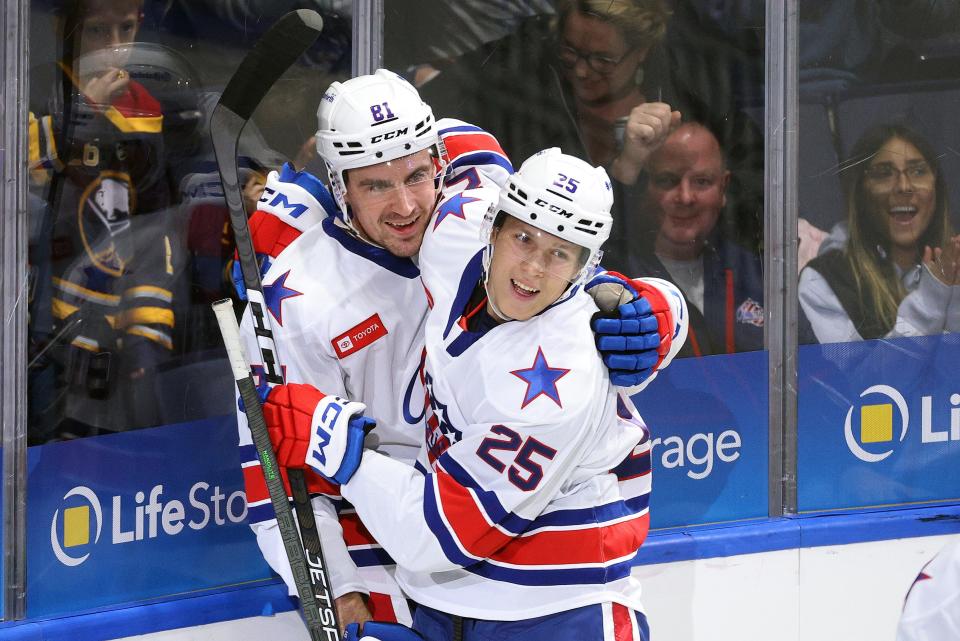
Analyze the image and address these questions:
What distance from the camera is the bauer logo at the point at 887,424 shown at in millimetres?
3447

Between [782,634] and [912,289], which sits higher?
[912,289]

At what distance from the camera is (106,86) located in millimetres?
2508

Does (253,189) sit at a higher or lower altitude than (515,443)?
higher

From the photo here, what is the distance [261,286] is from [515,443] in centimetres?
61

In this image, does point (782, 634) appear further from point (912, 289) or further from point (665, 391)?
point (912, 289)

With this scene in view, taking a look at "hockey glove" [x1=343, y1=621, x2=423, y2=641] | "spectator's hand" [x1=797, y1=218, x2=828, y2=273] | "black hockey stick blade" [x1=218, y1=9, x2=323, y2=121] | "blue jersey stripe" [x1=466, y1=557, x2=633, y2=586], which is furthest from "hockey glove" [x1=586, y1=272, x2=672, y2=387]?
"spectator's hand" [x1=797, y1=218, x2=828, y2=273]

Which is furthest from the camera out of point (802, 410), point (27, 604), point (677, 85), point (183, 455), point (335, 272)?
point (802, 410)

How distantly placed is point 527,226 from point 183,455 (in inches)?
Result: 44.4

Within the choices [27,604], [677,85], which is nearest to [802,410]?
[677,85]

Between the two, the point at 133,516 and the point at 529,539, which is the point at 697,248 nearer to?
the point at 529,539

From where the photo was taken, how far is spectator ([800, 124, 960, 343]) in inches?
131

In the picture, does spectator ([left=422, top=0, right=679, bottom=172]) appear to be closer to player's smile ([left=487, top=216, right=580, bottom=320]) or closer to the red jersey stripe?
player's smile ([left=487, top=216, right=580, bottom=320])

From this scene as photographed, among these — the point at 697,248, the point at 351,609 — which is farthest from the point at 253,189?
the point at 697,248

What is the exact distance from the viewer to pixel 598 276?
2195 millimetres
